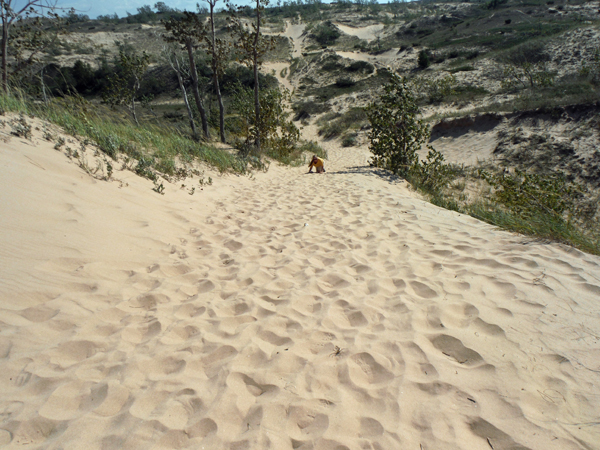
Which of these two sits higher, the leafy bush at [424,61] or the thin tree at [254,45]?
the leafy bush at [424,61]

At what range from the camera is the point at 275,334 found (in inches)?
85.0

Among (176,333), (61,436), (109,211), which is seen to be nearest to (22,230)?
(109,211)

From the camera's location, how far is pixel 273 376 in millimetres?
1795

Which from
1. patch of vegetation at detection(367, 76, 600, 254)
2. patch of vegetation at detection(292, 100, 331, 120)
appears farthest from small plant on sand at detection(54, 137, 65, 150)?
patch of vegetation at detection(292, 100, 331, 120)

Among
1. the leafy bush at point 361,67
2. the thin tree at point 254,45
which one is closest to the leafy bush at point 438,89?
the leafy bush at point 361,67

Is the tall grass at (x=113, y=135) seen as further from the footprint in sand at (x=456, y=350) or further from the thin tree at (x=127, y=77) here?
the thin tree at (x=127, y=77)

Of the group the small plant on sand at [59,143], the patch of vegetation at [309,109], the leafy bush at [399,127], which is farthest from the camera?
the patch of vegetation at [309,109]

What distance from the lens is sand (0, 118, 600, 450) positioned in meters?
1.46

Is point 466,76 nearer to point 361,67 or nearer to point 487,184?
point 361,67

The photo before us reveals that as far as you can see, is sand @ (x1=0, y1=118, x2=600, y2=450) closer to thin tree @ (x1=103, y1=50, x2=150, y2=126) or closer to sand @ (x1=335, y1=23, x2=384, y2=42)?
thin tree @ (x1=103, y1=50, x2=150, y2=126)

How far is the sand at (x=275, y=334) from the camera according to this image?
1.46m

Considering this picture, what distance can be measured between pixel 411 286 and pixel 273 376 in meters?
1.54

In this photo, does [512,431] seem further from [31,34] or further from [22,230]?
[31,34]

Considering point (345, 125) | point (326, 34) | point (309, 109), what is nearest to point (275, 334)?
point (345, 125)
